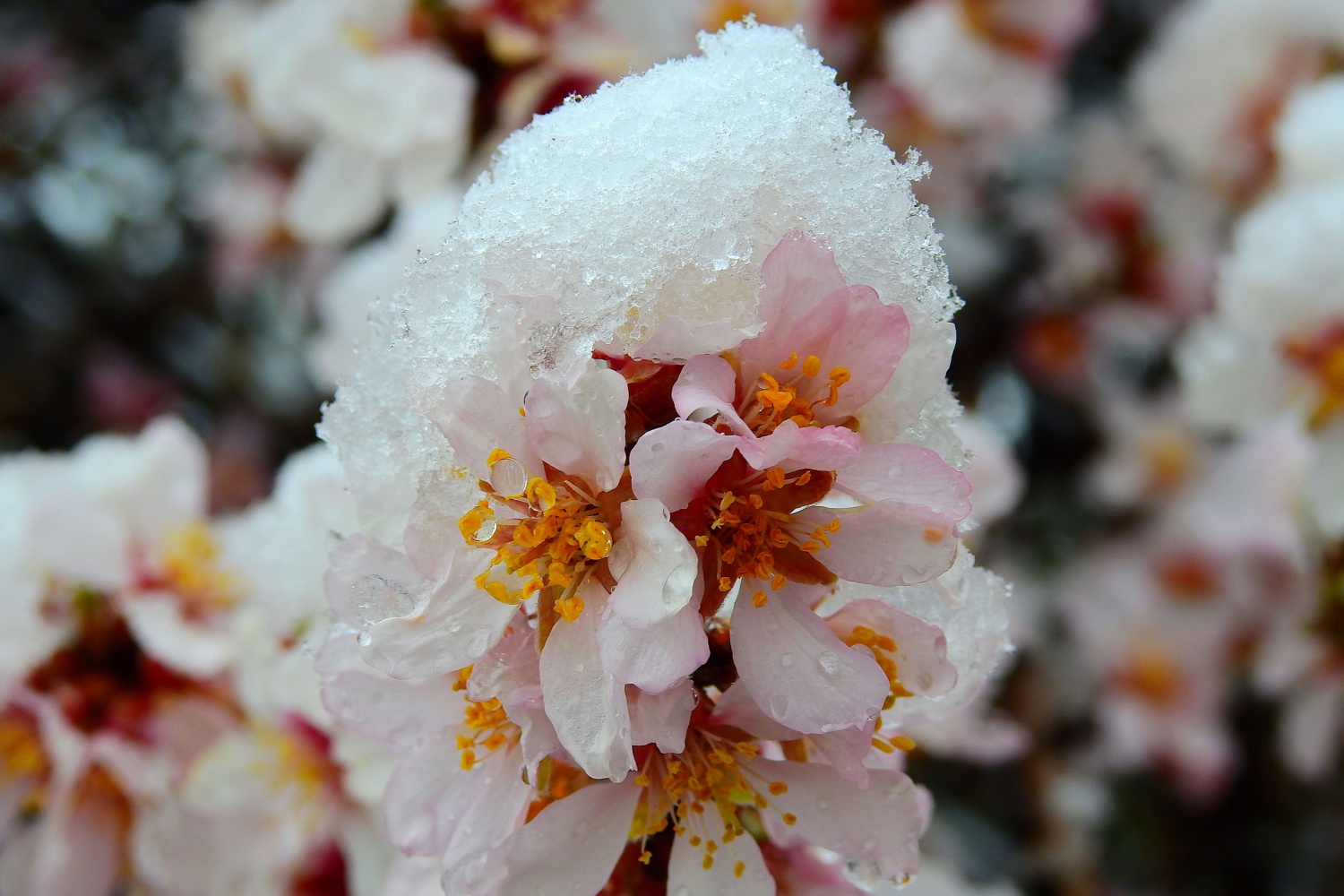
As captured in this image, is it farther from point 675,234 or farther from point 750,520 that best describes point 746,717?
point 675,234

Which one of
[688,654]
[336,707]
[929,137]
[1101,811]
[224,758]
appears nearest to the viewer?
[688,654]

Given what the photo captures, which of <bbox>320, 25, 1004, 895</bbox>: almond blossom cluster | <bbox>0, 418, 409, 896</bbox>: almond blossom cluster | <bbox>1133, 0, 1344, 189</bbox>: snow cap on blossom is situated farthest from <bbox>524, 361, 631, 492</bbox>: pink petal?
<bbox>1133, 0, 1344, 189</bbox>: snow cap on blossom

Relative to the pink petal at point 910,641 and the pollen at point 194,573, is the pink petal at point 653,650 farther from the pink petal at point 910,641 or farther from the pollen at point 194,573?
the pollen at point 194,573

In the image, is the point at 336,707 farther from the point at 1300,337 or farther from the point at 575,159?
the point at 1300,337

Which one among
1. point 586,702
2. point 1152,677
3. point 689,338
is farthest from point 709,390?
point 1152,677

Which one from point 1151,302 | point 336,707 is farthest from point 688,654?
point 1151,302

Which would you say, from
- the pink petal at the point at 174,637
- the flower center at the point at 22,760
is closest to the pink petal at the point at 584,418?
the pink petal at the point at 174,637
